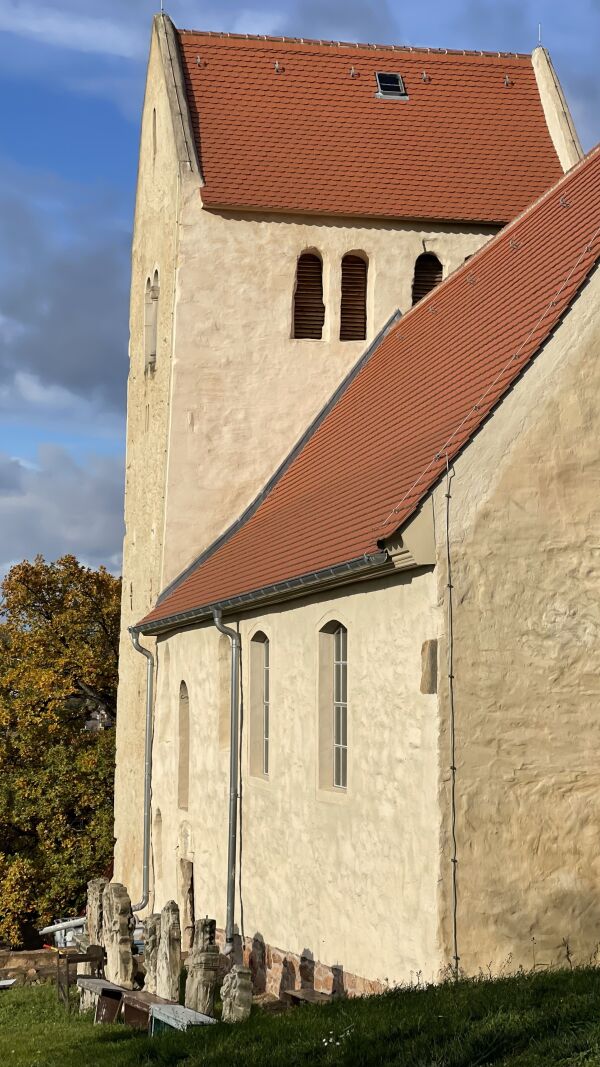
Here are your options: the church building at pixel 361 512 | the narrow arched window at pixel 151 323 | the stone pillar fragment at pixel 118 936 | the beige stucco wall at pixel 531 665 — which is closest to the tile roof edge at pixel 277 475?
the church building at pixel 361 512

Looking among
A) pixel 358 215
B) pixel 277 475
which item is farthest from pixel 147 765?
pixel 358 215

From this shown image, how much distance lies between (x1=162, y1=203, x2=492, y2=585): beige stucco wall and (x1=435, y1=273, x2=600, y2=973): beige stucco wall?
1126cm

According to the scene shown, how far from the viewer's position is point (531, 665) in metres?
12.5

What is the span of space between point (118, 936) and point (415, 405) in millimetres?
6472

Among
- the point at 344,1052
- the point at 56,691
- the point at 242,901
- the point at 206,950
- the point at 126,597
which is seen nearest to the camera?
the point at 344,1052

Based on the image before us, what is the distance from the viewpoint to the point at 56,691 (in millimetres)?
39094

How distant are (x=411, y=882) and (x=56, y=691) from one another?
90.4 feet

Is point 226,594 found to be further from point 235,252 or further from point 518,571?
point 235,252

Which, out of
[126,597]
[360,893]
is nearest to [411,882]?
[360,893]

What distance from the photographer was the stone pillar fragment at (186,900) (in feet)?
68.5

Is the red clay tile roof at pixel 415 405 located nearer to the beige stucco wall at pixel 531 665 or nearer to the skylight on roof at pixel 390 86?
the beige stucco wall at pixel 531 665

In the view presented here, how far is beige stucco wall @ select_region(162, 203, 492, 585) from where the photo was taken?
23.8 m

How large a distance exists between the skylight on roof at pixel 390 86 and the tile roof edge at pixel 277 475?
4.96 meters

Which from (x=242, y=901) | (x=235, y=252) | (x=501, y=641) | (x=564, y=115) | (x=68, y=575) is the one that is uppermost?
(x=564, y=115)
